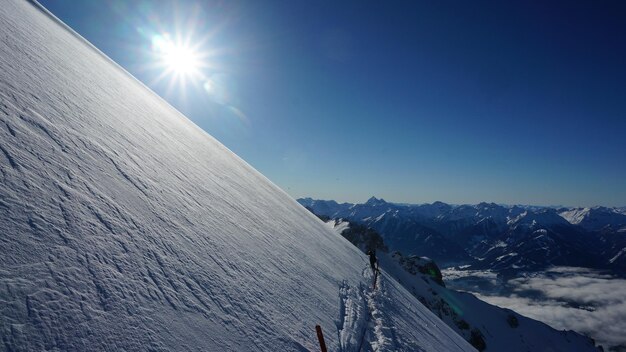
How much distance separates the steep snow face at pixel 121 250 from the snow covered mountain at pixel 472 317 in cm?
8526

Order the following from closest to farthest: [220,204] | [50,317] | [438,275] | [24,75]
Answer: [50,317] → [24,75] → [220,204] → [438,275]

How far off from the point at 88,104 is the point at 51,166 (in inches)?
207

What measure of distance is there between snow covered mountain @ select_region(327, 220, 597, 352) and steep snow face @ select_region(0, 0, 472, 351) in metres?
85.3

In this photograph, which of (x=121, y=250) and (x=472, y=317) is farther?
(x=472, y=317)

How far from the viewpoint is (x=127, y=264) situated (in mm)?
4125

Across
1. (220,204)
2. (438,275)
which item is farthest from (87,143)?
(438,275)

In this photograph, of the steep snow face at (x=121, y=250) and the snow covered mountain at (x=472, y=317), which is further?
the snow covered mountain at (x=472, y=317)

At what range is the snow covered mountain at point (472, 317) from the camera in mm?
97188

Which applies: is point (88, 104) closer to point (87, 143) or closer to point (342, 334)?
point (87, 143)

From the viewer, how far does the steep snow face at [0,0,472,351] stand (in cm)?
306

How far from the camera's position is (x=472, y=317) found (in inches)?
4464

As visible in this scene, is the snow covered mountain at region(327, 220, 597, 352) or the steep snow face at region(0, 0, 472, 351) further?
the snow covered mountain at region(327, 220, 597, 352)

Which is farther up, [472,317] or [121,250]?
[121,250]

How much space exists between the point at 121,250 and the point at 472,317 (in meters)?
135
